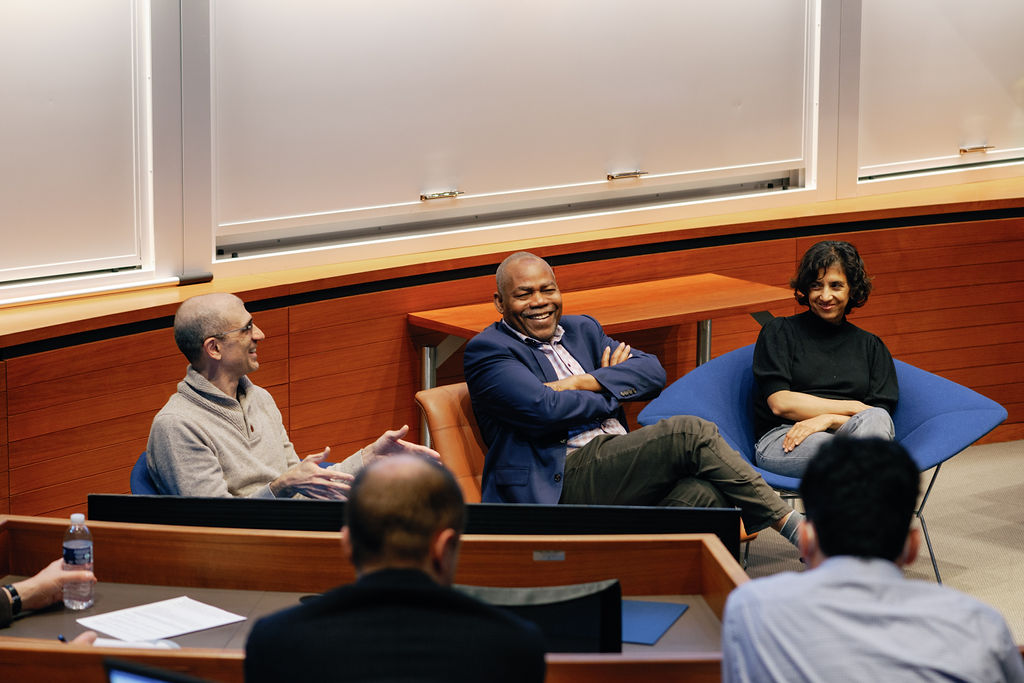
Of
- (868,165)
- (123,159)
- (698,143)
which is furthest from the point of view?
(868,165)

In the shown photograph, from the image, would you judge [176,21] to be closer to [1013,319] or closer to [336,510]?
[336,510]

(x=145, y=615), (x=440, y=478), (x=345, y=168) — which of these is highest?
(x=345, y=168)

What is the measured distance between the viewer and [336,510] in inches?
99.8

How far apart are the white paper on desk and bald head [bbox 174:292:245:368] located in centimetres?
105

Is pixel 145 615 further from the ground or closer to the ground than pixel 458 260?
closer to the ground

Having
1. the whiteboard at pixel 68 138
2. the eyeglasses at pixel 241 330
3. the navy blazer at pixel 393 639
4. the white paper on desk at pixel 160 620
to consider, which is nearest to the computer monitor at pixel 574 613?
the navy blazer at pixel 393 639

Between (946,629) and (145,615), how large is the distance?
59.1 inches

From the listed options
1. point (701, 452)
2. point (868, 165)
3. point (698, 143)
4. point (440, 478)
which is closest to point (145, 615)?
point (440, 478)

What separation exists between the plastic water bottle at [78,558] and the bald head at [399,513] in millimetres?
1021

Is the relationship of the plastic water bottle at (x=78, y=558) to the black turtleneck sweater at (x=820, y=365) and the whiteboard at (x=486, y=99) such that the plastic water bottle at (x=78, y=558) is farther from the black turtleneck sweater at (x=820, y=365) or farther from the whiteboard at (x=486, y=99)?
the black turtleneck sweater at (x=820, y=365)

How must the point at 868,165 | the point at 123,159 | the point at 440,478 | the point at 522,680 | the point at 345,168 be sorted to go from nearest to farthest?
the point at 522,680, the point at 440,478, the point at 123,159, the point at 345,168, the point at 868,165

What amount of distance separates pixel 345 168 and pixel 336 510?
2668 mm

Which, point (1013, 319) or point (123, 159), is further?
point (1013, 319)

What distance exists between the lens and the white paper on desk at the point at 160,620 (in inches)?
91.9
